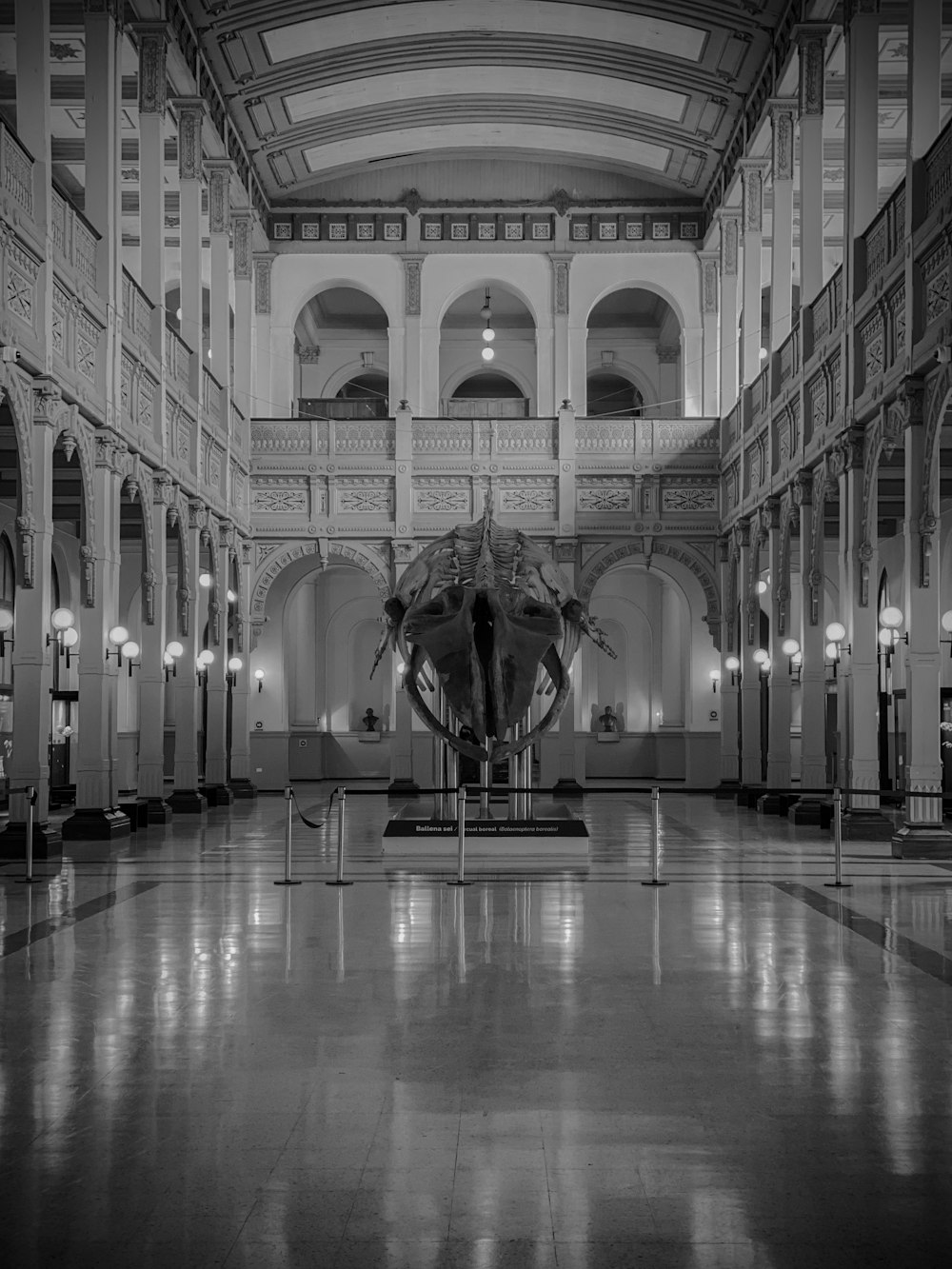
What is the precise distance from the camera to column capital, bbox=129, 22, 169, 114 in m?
20.8

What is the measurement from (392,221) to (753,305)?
9.80 m

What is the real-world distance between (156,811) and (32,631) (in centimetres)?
663

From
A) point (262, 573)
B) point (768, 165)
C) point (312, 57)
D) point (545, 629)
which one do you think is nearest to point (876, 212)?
point (545, 629)

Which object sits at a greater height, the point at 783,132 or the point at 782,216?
the point at 783,132

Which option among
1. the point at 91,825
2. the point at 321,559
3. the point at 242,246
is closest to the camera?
the point at 91,825

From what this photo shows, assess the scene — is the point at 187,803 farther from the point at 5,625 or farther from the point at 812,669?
the point at 812,669

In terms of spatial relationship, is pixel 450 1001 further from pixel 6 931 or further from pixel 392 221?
pixel 392 221

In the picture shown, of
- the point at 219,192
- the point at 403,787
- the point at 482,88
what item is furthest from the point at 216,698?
Answer: the point at 482,88

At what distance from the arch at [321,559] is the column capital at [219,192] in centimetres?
722

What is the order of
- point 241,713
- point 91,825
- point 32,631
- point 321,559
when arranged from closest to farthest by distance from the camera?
point 32,631 < point 91,825 < point 241,713 < point 321,559

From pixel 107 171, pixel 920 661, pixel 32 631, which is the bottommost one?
pixel 920 661

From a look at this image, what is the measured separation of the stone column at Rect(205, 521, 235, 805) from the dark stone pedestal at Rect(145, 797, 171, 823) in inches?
175

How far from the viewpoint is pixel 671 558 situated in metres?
29.8

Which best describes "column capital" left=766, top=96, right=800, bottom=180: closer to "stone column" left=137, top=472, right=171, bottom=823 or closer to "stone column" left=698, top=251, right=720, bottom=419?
"stone column" left=698, top=251, right=720, bottom=419
